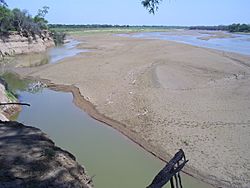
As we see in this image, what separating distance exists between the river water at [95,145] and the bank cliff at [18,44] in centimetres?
2397

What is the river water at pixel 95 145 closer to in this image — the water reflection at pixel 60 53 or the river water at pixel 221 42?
the water reflection at pixel 60 53

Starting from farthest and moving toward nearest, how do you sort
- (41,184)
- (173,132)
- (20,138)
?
(173,132), (20,138), (41,184)

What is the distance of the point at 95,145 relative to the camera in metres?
12.6

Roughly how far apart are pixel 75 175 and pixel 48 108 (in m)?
13.1

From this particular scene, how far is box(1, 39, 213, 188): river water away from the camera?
9914 mm

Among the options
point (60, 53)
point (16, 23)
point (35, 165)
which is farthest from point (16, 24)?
point (35, 165)

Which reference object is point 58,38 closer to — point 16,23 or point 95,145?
point 16,23

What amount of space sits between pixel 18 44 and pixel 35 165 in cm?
4454

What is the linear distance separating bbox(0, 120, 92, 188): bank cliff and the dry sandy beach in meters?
5.67

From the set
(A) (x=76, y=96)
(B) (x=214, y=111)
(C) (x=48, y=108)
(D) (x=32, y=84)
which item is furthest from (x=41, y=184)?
(D) (x=32, y=84)

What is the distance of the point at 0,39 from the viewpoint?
42.0 meters

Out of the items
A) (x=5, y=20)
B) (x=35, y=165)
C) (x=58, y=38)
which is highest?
(x=5, y=20)

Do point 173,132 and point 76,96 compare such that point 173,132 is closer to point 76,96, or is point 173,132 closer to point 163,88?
point 163,88

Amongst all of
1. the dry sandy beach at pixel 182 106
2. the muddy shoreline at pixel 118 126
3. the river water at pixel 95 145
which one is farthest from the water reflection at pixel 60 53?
the river water at pixel 95 145
